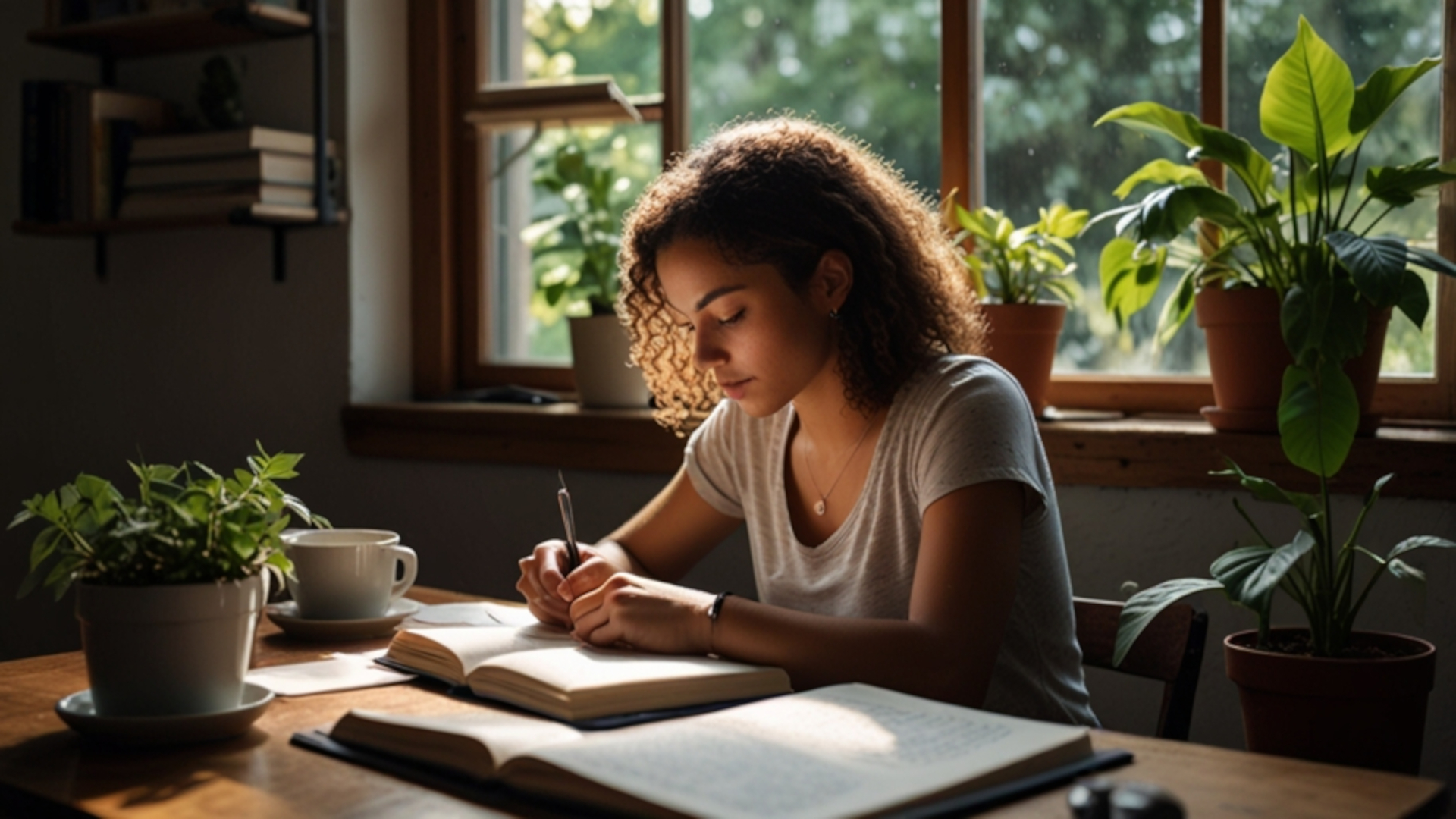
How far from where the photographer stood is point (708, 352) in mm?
1458

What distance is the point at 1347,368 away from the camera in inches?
66.5

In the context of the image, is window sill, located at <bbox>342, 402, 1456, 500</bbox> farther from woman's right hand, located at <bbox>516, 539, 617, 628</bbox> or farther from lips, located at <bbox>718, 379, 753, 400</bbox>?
woman's right hand, located at <bbox>516, 539, 617, 628</bbox>

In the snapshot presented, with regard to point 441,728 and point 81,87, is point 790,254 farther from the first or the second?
point 81,87

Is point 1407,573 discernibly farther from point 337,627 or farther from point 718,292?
point 337,627

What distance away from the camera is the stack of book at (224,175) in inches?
97.4

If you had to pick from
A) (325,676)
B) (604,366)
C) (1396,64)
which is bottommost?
(325,676)

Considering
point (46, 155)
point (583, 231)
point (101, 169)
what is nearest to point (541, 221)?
point (583, 231)

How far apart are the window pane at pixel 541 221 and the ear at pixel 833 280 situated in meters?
1.00

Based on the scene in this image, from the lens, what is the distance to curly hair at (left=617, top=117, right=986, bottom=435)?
4.81 feet

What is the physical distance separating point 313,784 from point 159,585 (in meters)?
0.19

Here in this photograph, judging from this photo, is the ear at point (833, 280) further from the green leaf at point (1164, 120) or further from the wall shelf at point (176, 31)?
the wall shelf at point (176, 31)

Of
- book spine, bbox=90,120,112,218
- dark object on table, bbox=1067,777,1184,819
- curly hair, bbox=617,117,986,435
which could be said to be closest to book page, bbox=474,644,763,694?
dark object on table, bbox=1067,777,1184,819

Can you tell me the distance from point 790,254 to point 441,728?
74 cm

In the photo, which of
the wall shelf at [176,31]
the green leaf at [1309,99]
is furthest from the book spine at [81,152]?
the green leaf at [1309,99]
